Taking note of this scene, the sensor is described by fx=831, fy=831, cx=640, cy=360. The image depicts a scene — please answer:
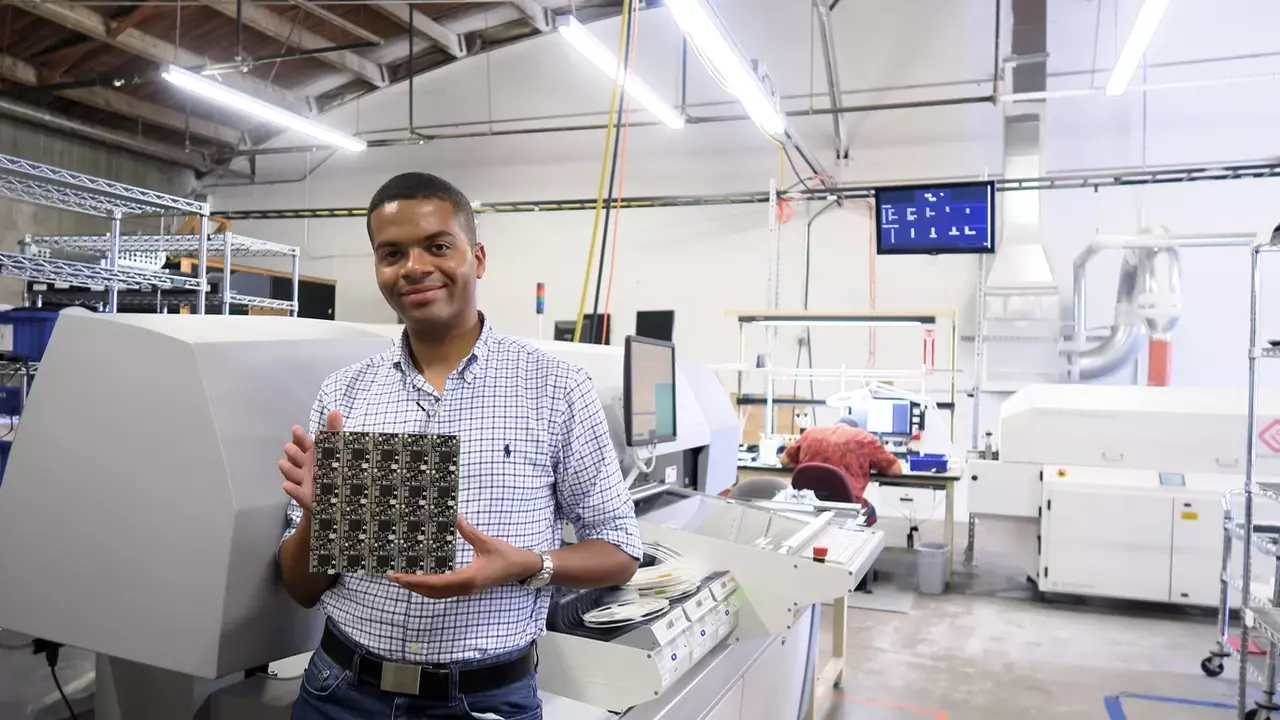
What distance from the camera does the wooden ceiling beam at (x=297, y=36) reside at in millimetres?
6680

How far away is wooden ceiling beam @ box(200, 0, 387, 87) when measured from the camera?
6680 mm

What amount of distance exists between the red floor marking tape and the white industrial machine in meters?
1.81

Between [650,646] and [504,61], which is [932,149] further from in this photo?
[650,646]

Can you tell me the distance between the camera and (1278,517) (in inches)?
169

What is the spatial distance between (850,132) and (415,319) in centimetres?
705

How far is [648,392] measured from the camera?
2.11 metres

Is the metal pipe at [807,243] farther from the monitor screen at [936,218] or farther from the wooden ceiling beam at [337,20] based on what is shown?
the wooden ceiling beam at [337,20]

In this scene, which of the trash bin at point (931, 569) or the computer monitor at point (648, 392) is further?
the trash bin at point (931, 569)

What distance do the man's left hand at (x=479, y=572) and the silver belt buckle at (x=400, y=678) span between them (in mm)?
155

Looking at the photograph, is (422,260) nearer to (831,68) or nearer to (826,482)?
(826,482)

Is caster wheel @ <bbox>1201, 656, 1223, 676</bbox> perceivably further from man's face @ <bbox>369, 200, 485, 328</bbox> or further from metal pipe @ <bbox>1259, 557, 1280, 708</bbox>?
man's face @ <bbox>369, 200, 485, 328</bbox>

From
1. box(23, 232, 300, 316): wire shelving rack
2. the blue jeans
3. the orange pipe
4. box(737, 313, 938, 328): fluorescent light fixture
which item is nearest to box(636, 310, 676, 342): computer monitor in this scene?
box(737, 313, 938, 328): fluorescent light fixture

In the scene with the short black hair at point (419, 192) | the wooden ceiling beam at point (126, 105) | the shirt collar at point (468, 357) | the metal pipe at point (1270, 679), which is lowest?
the metal pipe at point (1270, 679)

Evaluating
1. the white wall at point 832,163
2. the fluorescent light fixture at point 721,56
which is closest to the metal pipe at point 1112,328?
the white wall at point 832,163
